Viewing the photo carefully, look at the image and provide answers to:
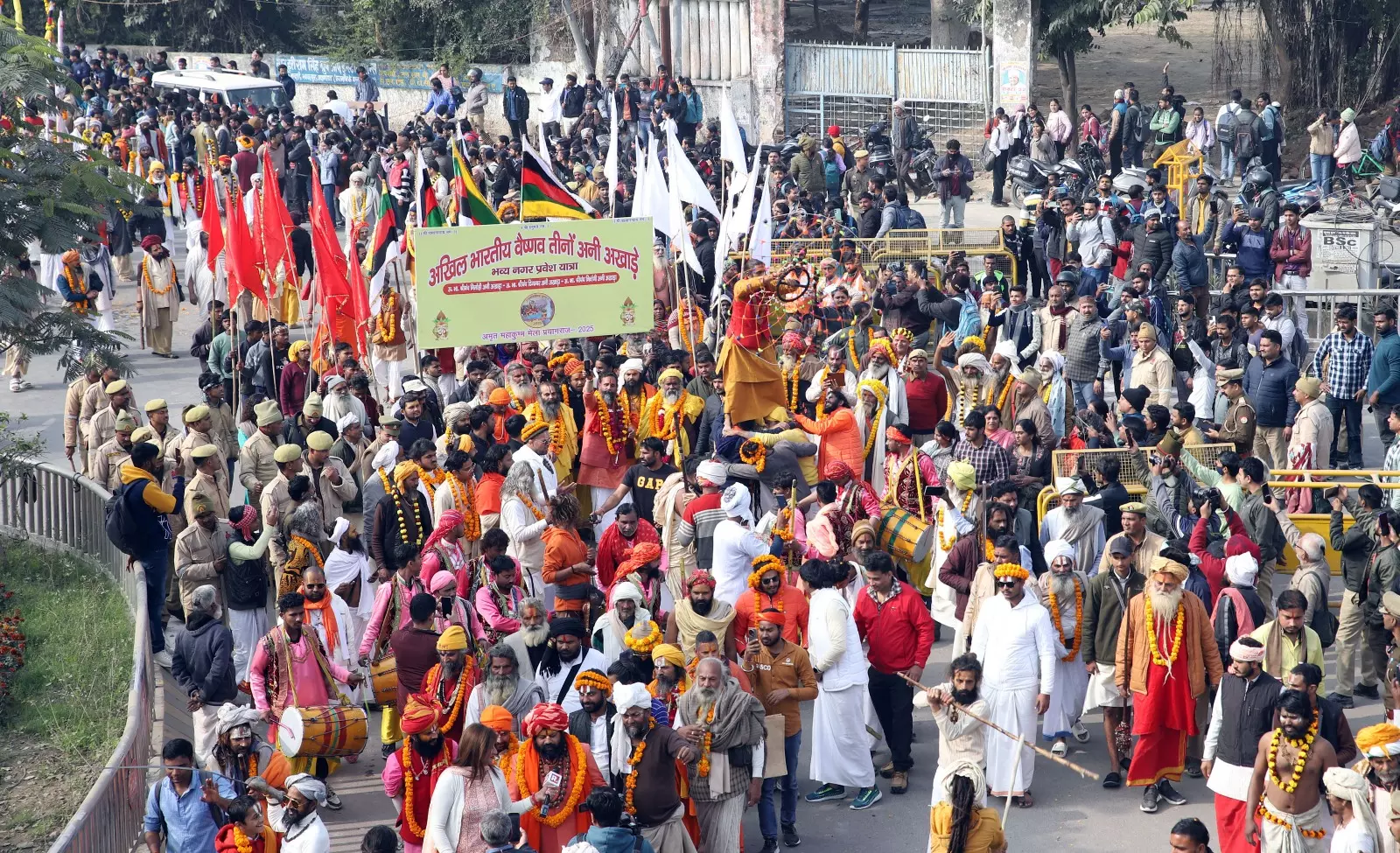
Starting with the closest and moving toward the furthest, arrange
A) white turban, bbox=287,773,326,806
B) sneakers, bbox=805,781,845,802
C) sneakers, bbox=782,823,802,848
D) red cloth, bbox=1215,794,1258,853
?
white turban, bbox=287,773,326,806
red cloth, bbox=1215,794,1258,853
sneakers, bbox=782,823,802,848
sneakers, bbox=805,781,845,802

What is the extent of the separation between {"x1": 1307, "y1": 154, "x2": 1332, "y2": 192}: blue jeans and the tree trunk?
1326 cm

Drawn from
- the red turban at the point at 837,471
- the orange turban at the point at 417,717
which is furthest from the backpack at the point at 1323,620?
the orange turban at the point at 417,717

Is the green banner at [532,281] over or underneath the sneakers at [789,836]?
over

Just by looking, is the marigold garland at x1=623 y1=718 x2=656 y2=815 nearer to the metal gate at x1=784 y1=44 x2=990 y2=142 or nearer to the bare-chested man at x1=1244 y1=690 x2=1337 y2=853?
the bare-chested man at x1=1244 y1=690 x2=1337 y2=853

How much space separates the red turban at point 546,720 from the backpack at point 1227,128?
19.1 metres

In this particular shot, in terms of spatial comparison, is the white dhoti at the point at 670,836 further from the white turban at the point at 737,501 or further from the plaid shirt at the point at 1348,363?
the plaid shirt at the point at 1348,363

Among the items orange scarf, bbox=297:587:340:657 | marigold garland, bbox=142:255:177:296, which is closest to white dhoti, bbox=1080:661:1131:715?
orange scarf, bbox=297:587:340:657

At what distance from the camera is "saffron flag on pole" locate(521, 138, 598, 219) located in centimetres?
1462

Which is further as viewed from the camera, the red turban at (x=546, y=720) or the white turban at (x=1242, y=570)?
the white turban at (x=1242, y=570)

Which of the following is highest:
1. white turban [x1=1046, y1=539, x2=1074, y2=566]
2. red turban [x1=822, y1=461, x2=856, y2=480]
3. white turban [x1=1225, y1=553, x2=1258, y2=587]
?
red turban [x1=822, y1=461, x2=856, y2=480]

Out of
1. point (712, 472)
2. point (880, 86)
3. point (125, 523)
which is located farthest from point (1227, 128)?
point (125, 523)

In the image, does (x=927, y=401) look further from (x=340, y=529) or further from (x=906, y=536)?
(x=340, y=529)

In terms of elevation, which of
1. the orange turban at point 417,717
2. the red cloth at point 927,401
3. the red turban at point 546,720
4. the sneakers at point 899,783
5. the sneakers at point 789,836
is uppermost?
the red cloth at point 927,401

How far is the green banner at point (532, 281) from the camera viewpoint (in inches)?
520
